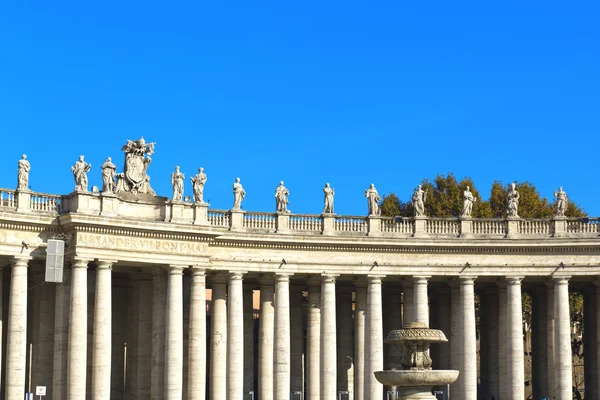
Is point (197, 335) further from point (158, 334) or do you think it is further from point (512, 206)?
point (512, 206)

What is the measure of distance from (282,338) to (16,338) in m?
20.0

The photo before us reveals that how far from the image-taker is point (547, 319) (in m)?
96.8

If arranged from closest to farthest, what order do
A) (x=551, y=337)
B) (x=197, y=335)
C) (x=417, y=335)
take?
(x=417, y=335), (x=197, y=335), (x=551, y=337)

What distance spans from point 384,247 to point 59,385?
26616 mm

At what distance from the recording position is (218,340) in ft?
287

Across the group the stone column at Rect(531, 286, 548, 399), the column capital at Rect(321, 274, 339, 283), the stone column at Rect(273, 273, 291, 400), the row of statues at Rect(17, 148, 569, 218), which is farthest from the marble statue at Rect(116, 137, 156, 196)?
the stone column at Rect(531, 286, 548, 399)

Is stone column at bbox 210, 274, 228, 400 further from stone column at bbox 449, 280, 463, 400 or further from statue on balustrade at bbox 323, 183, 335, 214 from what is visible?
stone column at bbox 449, 280, 463, 400

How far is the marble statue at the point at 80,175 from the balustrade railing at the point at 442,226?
90.3ft

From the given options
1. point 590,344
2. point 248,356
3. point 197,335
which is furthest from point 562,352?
point 197,335

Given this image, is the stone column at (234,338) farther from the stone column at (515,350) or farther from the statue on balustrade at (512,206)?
the statue on balustrade at (512,206)

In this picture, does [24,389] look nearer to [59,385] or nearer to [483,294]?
[59,385]

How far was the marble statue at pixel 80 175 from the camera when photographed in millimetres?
80812

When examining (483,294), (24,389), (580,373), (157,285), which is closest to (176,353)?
(157,285)

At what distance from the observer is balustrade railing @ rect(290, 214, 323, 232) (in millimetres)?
90250
